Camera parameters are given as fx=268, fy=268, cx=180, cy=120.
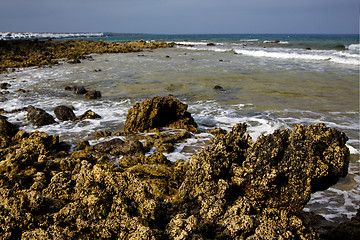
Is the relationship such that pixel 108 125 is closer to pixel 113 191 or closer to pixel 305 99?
pixel 113 191

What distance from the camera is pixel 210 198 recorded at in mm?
2852

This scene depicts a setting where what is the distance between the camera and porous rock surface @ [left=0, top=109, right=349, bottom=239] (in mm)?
2424

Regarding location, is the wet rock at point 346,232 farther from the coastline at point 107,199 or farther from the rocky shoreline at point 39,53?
the rocky shoreline at point 39,53

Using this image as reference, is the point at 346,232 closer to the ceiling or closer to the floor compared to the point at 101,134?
closer to the floor

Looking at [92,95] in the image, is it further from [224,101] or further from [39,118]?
[224,101]

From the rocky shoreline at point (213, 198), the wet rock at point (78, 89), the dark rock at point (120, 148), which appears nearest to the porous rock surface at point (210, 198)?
the rocky shoreline at point (213, 198)

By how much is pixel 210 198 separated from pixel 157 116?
4733mm

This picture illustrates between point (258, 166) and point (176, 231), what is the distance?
3.58 feet

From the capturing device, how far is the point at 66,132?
289 inches

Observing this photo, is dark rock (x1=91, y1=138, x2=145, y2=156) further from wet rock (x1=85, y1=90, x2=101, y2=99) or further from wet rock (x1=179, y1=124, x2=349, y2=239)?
wet rock (x1=85, y1=90, x2=101, y2=99)

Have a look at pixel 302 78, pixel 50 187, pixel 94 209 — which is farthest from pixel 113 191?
pixel 302 78

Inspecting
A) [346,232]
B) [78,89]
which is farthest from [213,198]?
[78,89]

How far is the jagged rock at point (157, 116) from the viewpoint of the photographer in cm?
721

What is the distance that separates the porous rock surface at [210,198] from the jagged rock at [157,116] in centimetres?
397
